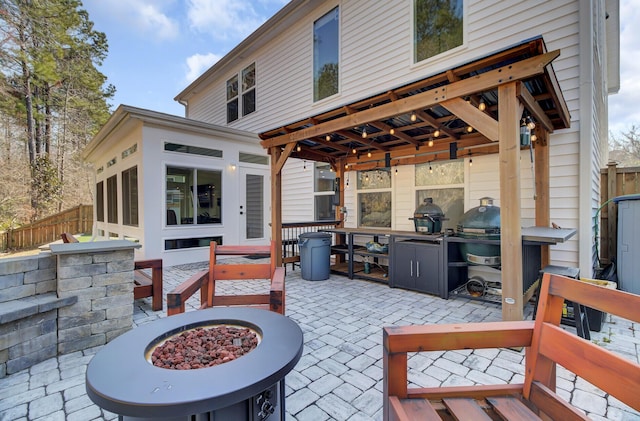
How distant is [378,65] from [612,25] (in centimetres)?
562

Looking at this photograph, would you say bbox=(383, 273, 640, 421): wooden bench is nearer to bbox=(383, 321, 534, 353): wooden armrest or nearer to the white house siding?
bbox=(383, 321, 534, 353): wooden armrest

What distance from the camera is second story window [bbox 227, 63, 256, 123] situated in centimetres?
887

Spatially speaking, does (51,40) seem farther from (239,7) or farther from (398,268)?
(398,268)

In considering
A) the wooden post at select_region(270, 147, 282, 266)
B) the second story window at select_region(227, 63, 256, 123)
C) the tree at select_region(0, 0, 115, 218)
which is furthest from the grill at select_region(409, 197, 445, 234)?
the tree at select_region(0, 0, 115, 218)

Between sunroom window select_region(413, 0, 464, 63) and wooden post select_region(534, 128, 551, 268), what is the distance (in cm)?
221

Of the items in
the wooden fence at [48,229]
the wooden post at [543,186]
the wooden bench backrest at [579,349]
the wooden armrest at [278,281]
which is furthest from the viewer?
the wooden fence at [48,229]

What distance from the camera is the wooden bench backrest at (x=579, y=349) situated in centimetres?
91

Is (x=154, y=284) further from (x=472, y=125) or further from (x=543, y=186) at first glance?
(x=543, y=186)

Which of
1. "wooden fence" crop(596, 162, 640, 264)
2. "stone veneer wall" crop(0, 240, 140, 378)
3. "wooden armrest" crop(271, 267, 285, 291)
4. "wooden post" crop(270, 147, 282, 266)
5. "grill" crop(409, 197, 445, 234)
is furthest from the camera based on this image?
"wooden post" crop(270, 147, 282, 266)

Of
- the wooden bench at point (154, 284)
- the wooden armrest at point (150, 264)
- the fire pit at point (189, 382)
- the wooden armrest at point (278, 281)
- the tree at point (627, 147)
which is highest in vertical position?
the tree at point (627, 147)

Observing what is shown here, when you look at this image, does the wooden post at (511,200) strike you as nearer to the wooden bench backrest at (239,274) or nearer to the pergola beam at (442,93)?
the pergola beam at (442,93)

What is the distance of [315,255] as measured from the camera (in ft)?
16.8

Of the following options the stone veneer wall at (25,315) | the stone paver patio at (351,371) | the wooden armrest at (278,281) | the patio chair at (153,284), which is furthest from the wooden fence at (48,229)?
the wooden armrest at (278,281)

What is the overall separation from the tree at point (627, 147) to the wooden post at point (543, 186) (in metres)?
12.1
